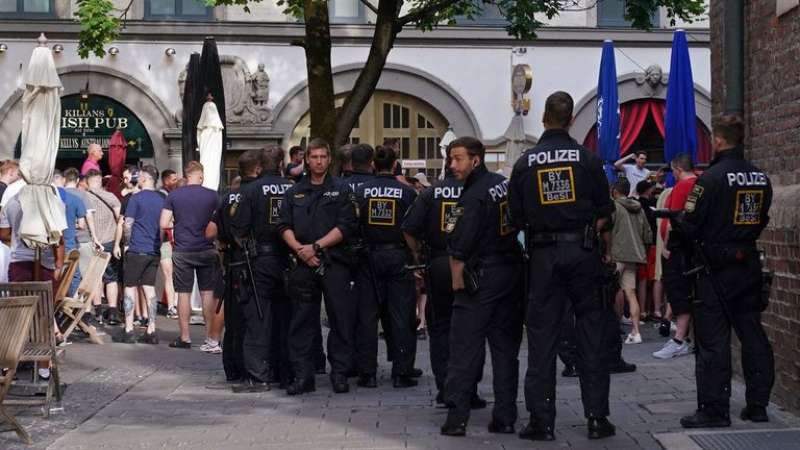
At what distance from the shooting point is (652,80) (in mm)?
29719

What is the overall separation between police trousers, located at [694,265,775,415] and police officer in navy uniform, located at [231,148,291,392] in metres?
3.95

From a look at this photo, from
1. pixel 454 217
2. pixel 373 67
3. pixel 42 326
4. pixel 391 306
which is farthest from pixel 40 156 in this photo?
pixel 373 67

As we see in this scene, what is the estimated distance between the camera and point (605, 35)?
29.6 metres

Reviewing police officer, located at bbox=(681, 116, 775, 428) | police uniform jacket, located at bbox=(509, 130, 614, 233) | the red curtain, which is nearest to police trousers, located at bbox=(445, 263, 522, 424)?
police uniform jacket, located at bbox=(509, 130, 614, 233)

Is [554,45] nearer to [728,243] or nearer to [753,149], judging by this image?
[753,149]

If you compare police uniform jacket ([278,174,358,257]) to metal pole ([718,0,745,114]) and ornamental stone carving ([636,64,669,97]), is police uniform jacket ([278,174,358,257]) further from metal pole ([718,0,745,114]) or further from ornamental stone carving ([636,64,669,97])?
ornamental stone carving ([636,64,669,97])

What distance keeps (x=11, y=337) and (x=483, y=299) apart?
3082mm

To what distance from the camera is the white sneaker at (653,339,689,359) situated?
1380 cm

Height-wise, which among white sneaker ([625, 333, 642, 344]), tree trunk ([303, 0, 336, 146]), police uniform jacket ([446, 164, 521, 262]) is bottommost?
white sneaker ([625, 333, 642, 344])

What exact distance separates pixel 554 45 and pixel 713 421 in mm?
20868

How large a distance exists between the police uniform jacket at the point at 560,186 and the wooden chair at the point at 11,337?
334cm

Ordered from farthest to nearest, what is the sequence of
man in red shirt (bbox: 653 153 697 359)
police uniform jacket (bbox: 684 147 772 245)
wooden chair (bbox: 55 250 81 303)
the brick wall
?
wooden chair (bbox: 55 250 81 303) → man in red shirt (bbox: 653 153 697 359) → the brick wall → police uniform jacket (bbox: 684 147 772 245)

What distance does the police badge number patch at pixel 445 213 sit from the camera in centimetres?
1038

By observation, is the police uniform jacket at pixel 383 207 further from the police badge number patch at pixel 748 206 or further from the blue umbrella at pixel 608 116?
the blue umbrella at pixel 608 116
